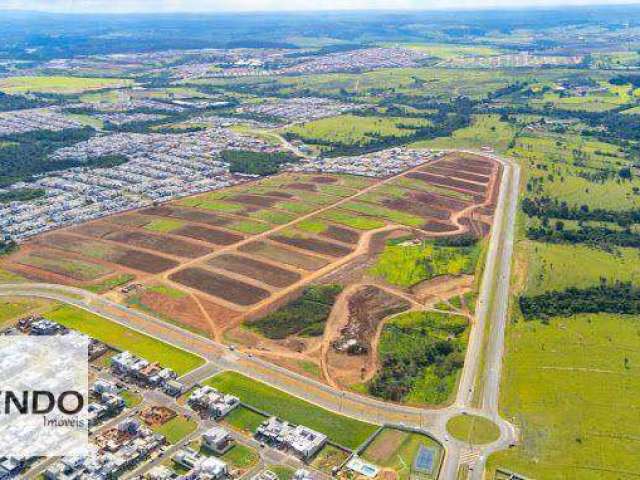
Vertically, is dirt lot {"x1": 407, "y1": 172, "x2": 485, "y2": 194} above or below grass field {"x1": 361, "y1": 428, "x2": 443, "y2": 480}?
above

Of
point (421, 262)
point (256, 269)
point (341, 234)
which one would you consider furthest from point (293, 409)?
point (341, 234)

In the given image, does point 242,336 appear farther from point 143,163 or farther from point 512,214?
point 143,163

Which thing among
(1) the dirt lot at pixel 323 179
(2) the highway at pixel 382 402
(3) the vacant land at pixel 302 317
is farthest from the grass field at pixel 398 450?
(1) the dirt lot at pixel 323 179

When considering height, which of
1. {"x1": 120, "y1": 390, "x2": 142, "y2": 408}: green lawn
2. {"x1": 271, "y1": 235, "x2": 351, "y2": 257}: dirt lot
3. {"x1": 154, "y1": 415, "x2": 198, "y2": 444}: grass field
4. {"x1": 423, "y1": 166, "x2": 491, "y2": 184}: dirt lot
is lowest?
{"x1": 120, "y1": 390, "x2": 142, "y2": 408}: green lawn

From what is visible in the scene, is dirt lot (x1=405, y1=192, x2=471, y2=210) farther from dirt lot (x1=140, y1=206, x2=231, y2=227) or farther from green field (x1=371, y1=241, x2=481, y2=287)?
dirt lot (x1=140, y1=206, x2=231, y2=227)

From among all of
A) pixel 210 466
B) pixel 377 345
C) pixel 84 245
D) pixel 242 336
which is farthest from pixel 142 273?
pixel 210 466

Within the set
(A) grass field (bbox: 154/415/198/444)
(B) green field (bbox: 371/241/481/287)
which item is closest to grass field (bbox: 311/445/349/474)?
(A) grass field (bbox: 154/415/198/444)

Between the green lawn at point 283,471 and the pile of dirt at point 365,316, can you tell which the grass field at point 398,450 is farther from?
the pile of dirt at point 365,316
